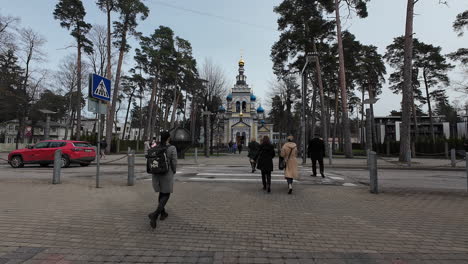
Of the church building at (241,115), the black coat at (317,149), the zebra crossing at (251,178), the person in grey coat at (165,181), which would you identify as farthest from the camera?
the church building at (241,115)

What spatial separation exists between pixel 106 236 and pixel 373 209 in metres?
5.10

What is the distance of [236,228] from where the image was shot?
3939 mm

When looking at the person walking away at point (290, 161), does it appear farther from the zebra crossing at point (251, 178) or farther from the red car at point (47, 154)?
the red car at point (47, 154)

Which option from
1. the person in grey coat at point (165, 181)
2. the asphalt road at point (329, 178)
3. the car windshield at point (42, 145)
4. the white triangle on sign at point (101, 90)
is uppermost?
the white triangle on sign at point (101, 90)

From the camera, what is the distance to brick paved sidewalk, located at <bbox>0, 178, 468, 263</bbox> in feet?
9.78

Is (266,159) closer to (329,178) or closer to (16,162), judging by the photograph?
(329,178)

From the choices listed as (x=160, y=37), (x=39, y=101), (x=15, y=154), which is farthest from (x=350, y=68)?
(x=39, y=101)

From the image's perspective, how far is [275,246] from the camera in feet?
10.7

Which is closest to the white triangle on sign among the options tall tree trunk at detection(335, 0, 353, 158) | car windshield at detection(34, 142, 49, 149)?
car windshield at detection(34, 142, 49, 149)

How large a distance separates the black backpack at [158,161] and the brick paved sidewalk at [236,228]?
0.92 m

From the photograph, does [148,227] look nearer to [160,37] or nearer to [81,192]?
[81,192]

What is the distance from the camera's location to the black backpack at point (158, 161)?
415 cm

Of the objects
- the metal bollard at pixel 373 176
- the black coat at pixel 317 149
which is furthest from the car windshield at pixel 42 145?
the metal bollard at pixel 373 176

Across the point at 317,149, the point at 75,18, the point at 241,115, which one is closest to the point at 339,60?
the point at 317,149
